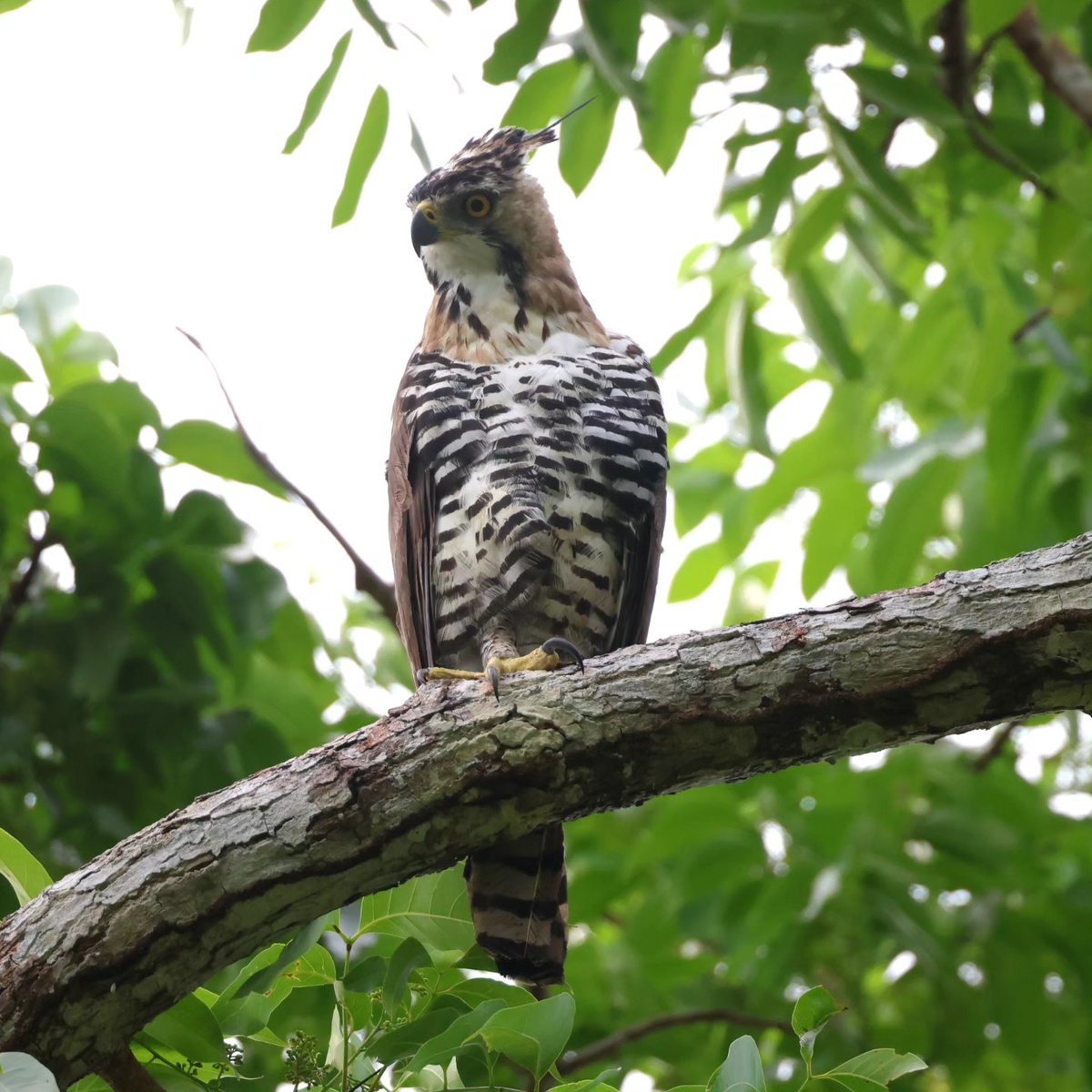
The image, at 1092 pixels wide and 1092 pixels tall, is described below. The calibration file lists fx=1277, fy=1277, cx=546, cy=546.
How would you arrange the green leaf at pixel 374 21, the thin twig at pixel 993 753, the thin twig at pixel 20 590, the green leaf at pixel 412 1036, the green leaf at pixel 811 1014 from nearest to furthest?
the green leaf at pixel 811 1014 < the green leaf at pixel 412 1036 < the green leaf at pixel 374 21 < the thin twig at pixel 20 590 < the thin twig at pixel 993 753

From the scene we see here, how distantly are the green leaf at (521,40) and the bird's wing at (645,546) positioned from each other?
1171mm

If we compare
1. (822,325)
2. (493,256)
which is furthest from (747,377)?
(493,256)

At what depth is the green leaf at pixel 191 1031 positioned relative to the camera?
2.21m

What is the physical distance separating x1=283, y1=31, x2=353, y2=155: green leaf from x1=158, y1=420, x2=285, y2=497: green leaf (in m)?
0.96

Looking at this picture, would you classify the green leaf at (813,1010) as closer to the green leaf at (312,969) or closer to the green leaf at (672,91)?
the green leaf at (312,969)

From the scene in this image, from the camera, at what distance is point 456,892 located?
95.0 inches

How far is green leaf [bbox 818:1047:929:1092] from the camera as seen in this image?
1970 mm

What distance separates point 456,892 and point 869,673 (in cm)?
88

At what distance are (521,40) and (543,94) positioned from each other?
360 mm

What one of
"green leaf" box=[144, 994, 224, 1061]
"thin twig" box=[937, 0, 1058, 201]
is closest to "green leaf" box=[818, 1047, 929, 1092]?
"green leaf" box=[144, 994, 224, 1061]

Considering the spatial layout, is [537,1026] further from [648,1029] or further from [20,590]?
[20,590]

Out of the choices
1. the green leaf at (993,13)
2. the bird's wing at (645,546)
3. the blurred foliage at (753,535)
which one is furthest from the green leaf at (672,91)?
the bird's wing at (645,546)

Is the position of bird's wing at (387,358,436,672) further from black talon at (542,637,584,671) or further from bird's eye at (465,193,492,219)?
bird's eye at (465,193,492,219)

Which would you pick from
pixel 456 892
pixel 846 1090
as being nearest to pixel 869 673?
pixel 846 1090
